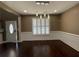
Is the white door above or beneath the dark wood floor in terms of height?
above

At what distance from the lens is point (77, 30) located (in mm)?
4789

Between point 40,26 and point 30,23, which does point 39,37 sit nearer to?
point 40,26

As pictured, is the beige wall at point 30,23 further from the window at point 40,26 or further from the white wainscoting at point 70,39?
the white wainscoting at point 70,39

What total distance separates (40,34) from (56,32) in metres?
0.82

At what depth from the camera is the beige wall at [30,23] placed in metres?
6.43

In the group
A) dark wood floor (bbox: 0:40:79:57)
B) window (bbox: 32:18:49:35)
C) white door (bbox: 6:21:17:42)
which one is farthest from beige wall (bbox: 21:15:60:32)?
dark wood floor (bbox: 0:40:79:57)

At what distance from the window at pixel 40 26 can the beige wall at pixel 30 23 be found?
25 centimetres

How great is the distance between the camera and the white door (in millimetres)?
6636

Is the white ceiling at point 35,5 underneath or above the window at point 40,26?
above

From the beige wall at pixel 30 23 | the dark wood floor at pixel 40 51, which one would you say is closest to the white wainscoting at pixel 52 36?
the dark wood floor at pixel 40 51

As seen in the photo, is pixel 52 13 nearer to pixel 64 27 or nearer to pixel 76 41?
pixel 64 27

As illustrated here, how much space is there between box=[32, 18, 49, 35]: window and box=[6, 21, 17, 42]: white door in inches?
43.1

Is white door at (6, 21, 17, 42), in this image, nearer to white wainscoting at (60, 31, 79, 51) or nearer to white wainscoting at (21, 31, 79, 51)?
white wainscoting at (21, 31, 79, 51)

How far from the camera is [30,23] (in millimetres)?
6605
